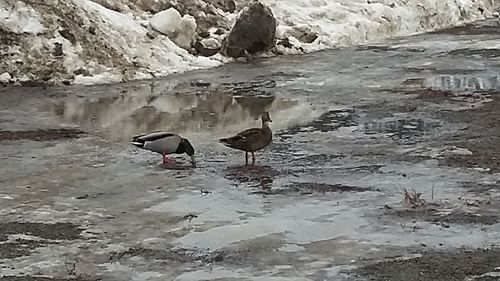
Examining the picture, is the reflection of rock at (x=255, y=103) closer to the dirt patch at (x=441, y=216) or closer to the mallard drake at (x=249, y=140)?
the mallard drake at (x=249, y=140)

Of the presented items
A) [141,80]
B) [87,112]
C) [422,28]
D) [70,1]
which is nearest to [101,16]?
[70,1]

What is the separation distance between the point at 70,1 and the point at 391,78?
692 cm

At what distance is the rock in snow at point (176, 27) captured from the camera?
21344 millimetres

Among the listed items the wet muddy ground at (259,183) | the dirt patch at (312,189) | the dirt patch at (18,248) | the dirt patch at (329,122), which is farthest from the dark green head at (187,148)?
the dirt patch at (18,248)

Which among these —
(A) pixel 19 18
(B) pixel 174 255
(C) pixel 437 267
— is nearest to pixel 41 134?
(B) pixel 174 255

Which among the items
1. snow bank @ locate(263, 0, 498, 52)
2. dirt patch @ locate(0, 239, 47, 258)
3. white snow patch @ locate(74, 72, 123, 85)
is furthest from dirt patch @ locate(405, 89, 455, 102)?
dirt patch @ locate(0, 239, 47, 258)

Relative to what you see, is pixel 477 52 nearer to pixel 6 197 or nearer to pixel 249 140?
pixel 249 140

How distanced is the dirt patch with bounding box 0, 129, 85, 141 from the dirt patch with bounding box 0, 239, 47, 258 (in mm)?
4882

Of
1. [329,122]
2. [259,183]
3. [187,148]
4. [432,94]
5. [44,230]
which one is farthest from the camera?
[432,94]

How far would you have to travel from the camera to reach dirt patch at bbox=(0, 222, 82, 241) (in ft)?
27.5

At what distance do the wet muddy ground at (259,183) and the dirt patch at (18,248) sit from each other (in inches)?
1.2

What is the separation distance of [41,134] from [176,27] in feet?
28.4

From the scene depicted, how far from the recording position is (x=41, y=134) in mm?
13289

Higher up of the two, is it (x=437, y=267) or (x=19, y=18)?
(x=19, y=18)
